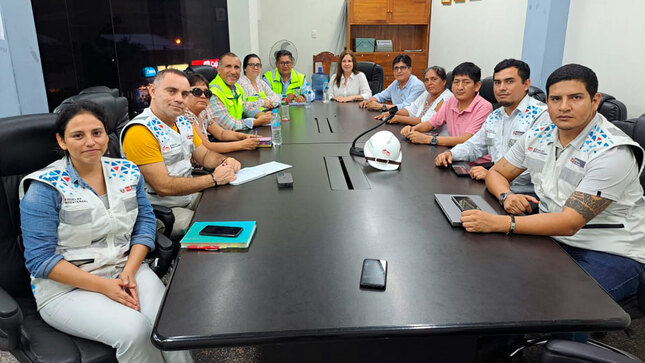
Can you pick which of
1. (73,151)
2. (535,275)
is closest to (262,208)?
(73,151)

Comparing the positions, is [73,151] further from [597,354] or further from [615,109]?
[615,109]

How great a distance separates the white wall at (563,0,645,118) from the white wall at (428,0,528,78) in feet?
2.63

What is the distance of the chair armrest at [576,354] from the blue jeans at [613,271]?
57cm

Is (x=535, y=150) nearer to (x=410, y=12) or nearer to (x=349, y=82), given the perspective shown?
(x=349, y=82)

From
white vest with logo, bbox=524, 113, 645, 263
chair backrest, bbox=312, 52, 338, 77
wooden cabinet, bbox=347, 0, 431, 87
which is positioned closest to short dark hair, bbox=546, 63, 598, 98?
white vest with logo, bbox=524, 113, 645, 263

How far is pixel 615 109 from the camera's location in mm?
2152

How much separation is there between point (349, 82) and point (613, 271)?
4.00 metres

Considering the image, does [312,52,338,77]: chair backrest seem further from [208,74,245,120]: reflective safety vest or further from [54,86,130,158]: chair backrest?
[54,86,130,158]: chair backrest

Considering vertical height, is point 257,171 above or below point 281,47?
below

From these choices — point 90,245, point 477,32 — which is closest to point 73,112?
point 90,245

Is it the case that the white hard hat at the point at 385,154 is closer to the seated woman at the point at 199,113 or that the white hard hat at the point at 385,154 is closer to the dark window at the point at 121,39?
the seated woman at the point at 199,113

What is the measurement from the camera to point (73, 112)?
140 centimetres

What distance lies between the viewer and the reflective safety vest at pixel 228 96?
3164mm

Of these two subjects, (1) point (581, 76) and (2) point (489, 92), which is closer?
(1) point (581, 76)
